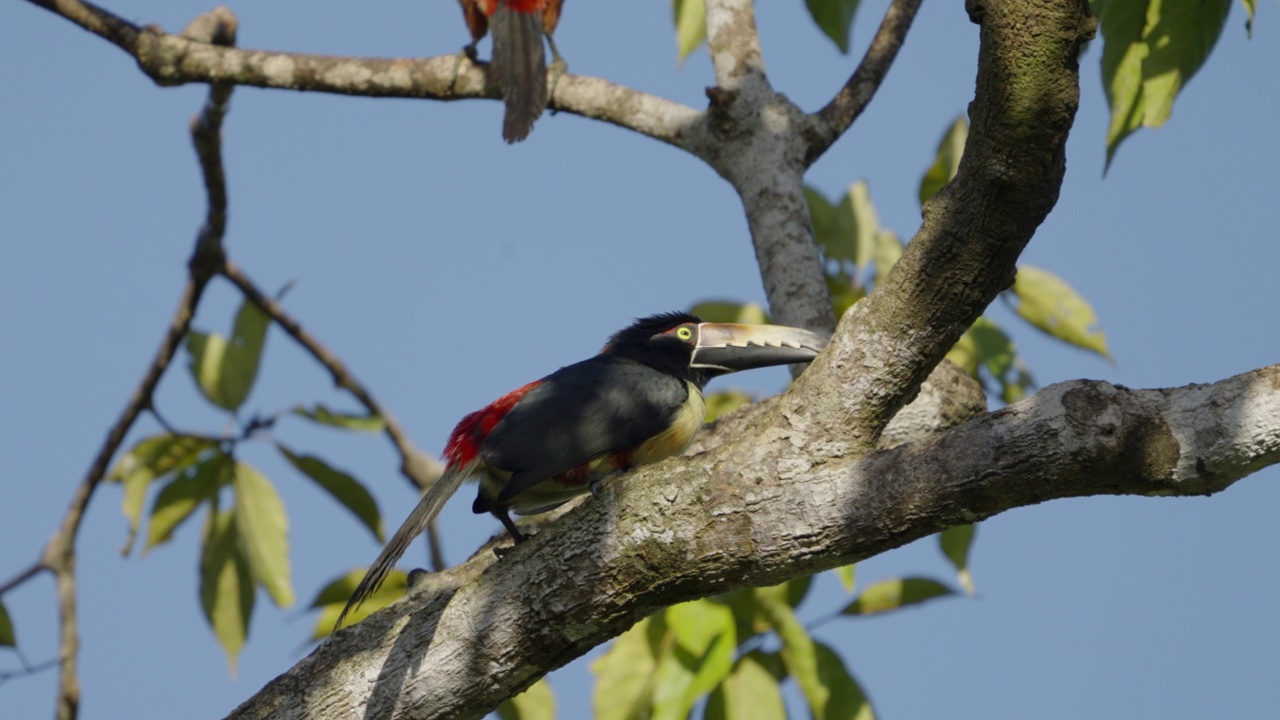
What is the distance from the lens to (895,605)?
425 cm

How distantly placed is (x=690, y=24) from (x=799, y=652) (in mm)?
2412

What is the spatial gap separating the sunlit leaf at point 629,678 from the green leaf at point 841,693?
1.69 feet

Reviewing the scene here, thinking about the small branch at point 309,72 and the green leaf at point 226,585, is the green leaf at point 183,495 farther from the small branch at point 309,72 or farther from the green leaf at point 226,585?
the small branch at point 309,72

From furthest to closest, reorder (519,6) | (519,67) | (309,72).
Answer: (519,6) → (519,67) → (309,72)

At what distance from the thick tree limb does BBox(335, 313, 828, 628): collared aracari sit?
1.99 feet

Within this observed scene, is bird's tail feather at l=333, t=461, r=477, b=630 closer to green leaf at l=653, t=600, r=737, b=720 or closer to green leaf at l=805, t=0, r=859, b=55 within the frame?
green leaf at l=653, t=600, r=737, b=720

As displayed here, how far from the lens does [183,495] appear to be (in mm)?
4977

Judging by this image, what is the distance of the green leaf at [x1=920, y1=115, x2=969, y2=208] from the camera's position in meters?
4.31

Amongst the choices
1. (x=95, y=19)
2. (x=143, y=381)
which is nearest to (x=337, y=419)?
(x=143, y=381)

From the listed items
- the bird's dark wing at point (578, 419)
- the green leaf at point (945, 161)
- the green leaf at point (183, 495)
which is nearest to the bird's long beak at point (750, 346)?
the bird's dark wing at point (578, 419)

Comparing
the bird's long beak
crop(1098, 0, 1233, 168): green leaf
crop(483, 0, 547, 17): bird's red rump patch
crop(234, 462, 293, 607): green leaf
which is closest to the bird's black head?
the bird's long beak

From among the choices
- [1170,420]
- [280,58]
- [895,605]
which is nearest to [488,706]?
[1170,420]

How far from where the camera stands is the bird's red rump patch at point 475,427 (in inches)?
151

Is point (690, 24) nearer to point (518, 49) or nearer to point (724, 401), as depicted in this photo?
point (518, 49)
